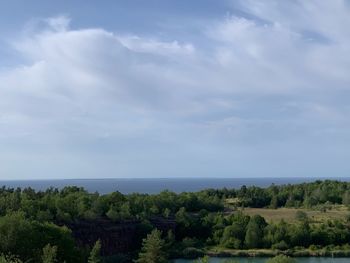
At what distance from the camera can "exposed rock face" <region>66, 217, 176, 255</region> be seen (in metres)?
74.7

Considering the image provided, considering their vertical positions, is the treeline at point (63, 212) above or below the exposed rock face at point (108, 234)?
above

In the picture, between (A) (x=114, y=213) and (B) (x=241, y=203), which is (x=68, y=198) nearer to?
(A) (x=114, y=213)

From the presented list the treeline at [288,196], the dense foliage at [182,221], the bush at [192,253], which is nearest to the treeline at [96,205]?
the dense foliage at [182,221]

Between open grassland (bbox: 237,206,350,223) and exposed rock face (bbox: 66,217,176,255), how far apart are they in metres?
25.3

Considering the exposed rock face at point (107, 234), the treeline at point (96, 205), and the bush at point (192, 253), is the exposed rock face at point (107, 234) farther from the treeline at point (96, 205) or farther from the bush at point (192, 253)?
the bush at point (192, 253)

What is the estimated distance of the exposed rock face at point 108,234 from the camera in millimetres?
74688

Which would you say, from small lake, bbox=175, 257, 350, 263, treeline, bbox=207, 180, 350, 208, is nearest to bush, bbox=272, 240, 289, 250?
small lake, bbox=175, 257, 350, 263

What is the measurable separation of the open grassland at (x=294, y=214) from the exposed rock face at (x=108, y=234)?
25.3 m

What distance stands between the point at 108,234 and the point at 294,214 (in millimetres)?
42147

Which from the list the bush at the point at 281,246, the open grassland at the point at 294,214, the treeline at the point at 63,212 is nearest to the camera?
the treeline at the point at 63,212

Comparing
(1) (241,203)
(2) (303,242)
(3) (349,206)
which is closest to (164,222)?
(2) (303,242)

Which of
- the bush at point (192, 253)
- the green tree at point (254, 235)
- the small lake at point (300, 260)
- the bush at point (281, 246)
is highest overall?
the green tree at point (254, 235)

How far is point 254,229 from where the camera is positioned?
8581 cm

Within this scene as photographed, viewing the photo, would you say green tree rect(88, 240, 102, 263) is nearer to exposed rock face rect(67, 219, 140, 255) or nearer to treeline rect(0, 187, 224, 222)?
treeline rect(0, 187, 224, 222)
